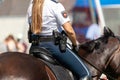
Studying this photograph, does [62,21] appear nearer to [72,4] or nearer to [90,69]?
[90,69]

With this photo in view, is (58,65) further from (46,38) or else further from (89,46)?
(89,46)

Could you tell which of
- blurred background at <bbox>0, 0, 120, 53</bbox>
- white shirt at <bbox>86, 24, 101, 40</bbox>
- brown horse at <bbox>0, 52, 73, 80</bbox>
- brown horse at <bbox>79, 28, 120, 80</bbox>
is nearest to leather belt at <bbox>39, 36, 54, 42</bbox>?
brown horse at <bbox>0, 52, 73, 80</bbox>

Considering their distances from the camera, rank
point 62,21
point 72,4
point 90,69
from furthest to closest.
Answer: point 72,4 → point 90,69 → point 62,21

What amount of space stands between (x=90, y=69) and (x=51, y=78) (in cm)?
150

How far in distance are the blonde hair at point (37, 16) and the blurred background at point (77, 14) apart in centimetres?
865

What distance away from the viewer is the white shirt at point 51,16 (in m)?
7.46

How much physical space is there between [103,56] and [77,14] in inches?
332

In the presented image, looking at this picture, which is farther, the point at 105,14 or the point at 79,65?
the point at 105,14

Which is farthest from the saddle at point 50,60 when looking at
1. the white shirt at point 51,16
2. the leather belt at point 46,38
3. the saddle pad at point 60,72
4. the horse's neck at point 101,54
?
the horse's neck at point 101,54

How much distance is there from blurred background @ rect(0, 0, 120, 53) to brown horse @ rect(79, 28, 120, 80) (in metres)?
7.60

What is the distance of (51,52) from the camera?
755 centimetres

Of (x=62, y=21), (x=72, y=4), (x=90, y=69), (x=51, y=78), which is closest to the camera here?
(x=51, y=78)

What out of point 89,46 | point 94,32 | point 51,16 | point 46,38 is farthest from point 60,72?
point 94,32

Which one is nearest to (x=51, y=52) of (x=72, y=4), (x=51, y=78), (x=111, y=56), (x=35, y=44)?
(x=35, y=44)
